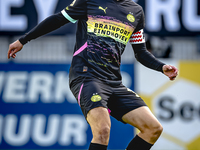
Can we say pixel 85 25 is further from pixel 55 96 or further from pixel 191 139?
pixel 191 139

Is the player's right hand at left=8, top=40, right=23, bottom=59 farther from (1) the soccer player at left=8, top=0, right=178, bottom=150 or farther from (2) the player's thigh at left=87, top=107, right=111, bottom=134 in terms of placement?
(2) the player's thigh at left=87, top=107, right=111, bottom=134

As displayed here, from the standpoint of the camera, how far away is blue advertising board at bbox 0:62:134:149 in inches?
312

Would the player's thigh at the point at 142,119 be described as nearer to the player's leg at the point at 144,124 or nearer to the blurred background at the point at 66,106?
the player's leg at the point at 144,124

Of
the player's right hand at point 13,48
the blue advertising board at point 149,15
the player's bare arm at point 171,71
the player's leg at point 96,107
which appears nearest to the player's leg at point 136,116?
the player's leg at point 96,107

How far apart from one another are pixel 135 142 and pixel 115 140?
13.6 feet

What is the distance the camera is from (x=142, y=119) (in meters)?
3.75

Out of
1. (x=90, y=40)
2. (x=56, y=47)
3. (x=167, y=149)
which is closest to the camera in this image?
(x=90, y=40)

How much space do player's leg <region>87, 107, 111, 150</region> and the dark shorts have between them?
0.32ft

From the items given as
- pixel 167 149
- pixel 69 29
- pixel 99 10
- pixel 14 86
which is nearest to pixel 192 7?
pixel 69 29

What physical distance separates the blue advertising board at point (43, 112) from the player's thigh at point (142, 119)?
4.15 metres

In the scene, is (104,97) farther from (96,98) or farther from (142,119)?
(142,119)

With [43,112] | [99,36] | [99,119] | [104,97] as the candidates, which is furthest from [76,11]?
[43,112]

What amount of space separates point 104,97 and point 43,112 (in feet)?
15.1

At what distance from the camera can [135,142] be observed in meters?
3.82
